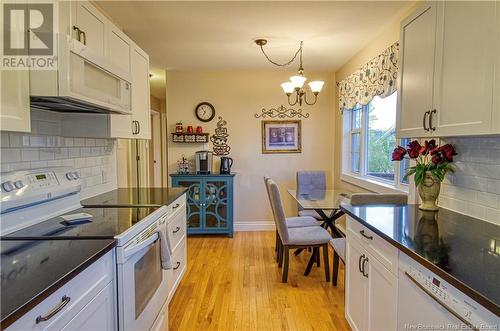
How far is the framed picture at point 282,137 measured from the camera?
4516 mm

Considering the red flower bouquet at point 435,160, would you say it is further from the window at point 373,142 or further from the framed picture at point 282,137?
the framed picture at point 282,137

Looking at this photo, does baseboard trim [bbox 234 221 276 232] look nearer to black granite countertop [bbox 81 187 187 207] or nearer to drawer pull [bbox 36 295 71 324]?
black granite countertop [bbox 81 187 187 207]

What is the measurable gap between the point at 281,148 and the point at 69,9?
3347 mm

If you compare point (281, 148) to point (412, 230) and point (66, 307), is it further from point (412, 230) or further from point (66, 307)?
point (66, 307)

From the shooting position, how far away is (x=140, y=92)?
257cm

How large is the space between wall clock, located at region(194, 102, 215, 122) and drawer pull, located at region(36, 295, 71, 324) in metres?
3.71

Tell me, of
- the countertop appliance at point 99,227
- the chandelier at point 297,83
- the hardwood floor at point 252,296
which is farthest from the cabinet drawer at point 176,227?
the chandelier at point 297,83

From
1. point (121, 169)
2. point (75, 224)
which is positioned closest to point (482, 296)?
point (75, 224)

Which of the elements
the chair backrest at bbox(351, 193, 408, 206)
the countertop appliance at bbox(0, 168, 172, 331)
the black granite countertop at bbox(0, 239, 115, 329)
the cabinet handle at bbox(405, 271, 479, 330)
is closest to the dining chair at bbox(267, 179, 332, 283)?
the chair backrest at bbox(351, 193, 408, 206)

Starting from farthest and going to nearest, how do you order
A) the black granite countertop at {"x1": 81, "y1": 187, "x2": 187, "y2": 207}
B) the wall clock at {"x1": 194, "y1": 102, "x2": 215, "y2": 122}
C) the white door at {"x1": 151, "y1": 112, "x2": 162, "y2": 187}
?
the white door at {"x1": 151, "y1": 112, "x2": 162, "y2": 187}, the wall clock at {"x1": 194, "y1": 102, "x2": 215, "y2": 122}, the black granite countertop at {"x1": 81, "y1": 187, "x2": 187, "y2": 207}

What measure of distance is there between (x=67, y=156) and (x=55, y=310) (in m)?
1.40

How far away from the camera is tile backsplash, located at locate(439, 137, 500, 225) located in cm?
153

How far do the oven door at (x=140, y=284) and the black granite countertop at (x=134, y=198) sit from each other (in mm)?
381

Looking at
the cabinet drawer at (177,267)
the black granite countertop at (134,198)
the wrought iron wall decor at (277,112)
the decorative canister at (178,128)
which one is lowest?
the cabinet drawer at (177,267)
